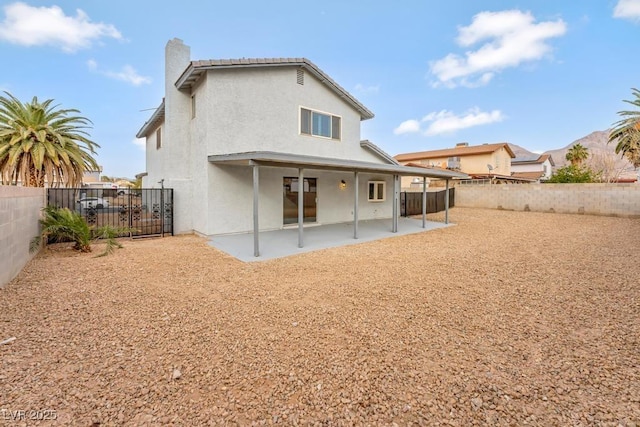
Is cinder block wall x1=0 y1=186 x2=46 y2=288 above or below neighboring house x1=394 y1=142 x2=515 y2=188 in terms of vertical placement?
below

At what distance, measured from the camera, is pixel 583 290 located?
16.5ft

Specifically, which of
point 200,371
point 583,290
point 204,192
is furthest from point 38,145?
point 583,290

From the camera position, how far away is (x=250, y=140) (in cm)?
1059

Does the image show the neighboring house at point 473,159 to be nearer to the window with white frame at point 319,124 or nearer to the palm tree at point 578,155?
the palm tree at point 578,155

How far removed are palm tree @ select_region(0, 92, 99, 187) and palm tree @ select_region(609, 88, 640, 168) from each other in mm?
30640

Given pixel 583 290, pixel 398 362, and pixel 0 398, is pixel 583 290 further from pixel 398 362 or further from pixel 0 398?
pixel 0 398

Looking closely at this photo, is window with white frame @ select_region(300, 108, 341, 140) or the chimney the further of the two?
window with white frame @ select_region(300, 108, 341, 140)

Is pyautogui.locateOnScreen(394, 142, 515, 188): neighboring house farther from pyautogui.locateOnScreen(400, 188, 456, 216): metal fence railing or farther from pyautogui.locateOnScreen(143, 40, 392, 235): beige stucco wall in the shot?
pyautogui.locateOnScreen(143, 40, 392, 235): beige stucco wall

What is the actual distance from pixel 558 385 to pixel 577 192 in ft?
65.2

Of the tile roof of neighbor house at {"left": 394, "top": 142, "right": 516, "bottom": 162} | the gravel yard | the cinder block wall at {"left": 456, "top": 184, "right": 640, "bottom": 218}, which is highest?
the tile roof of neighbor house at {"left": 394, "top": 142, "right": 516, "bottom": 162}

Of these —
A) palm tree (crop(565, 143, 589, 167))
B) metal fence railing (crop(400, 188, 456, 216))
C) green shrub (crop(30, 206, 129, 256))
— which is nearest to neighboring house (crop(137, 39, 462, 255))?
green shrub (crop(30, 206, 129, 256))

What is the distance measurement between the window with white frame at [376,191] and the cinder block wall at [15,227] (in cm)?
1286

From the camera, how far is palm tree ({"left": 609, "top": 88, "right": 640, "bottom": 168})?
61.1ft

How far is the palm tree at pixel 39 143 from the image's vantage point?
926 cm
